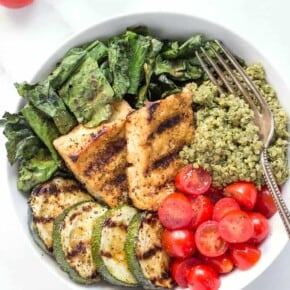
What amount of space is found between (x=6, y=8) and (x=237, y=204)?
1.46m

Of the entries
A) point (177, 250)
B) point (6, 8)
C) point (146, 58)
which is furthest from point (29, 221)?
point (6, 8)

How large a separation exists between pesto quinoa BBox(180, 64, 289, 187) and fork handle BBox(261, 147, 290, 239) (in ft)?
0.11

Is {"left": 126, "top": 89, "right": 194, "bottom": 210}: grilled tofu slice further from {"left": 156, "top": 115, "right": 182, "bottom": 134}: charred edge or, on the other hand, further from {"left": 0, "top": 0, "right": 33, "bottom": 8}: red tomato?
{"left": 0, "top": 0, "right": 33, "bottom": 8}: red tomato

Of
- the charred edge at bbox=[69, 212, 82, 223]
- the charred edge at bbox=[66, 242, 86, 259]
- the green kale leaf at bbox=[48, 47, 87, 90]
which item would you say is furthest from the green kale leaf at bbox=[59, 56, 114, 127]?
the charred edge at bbox=[66, 242, 86, 259]

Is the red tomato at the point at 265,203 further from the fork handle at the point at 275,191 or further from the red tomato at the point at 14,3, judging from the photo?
the red tomato at the point at 14,3

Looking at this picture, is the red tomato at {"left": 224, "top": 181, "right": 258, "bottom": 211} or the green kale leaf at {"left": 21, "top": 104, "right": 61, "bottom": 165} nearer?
the red tomato at {"left": 224, "top": 181, "right": 258, "bottom": 211}

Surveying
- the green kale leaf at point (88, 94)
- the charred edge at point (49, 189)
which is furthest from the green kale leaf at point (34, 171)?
the green kale leaf at point (88, 94)

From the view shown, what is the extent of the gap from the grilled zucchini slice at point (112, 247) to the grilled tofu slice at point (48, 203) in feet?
0.60

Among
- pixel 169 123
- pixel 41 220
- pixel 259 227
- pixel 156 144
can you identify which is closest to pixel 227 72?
pixel 169 123

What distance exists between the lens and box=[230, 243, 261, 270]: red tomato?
115 inches

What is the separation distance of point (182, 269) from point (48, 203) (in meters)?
0.61

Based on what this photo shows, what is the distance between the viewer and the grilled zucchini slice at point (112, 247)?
9.53ft

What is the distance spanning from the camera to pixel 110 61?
3.12m

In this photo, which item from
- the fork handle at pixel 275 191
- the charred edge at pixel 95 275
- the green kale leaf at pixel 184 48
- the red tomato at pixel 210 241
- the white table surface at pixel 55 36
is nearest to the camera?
the fork handle at pixel 275 191
